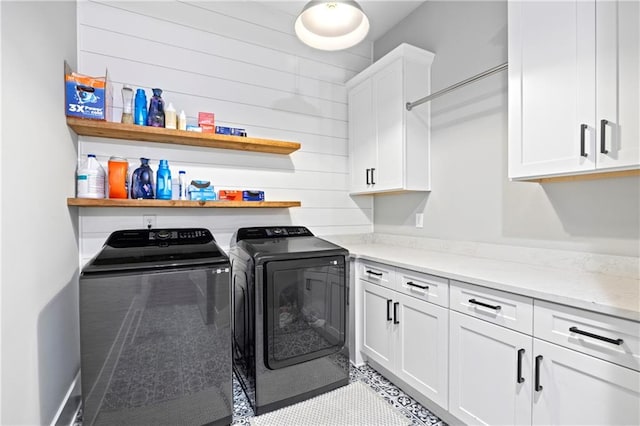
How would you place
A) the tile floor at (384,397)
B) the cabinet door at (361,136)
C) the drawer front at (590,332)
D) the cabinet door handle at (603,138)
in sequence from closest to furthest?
1. the drawer front at (590,332)
2. the cabinet door handle at (603,138)
3. the tile floor at (384,397)
4. the cabinet door at (361,136)

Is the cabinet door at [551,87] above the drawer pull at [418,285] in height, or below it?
above

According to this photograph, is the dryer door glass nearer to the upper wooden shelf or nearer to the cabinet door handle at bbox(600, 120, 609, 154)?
the upper wooden shelf

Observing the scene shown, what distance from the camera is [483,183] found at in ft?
7.13

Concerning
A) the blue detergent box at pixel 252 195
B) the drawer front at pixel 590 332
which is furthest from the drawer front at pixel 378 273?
the blue detergent box at pixel 252 195

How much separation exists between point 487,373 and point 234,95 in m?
2.65

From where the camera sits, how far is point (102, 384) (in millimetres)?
1454

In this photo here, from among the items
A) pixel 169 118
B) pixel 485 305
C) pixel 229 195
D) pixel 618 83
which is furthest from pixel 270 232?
pixel 618 83

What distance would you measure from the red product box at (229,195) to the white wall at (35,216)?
0.95m

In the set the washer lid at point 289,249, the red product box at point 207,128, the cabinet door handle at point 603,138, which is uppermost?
the red product box at point 207,128

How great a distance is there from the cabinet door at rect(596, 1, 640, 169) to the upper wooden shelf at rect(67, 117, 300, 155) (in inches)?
76.2

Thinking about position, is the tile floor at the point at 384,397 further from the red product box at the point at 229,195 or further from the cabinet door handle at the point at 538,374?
the red product box at the point at 229,195

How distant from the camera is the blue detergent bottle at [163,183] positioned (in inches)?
86.2

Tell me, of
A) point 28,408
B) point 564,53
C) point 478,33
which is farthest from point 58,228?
point 478,33

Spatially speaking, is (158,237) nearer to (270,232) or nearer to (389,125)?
(270,232)
